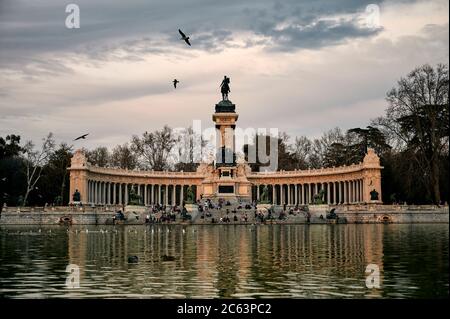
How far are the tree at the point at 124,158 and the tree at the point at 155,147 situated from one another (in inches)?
71.5

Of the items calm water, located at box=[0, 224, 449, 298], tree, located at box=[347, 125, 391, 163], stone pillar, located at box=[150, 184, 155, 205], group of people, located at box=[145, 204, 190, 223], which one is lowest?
calm water, located at box=[0, 224, 449, 298]

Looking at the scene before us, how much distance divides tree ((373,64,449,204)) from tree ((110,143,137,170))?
50.7 metres

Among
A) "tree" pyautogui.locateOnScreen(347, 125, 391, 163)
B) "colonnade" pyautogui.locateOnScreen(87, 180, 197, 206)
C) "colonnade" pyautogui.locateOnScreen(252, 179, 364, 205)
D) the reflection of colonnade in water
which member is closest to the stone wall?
"colonnade" pyautogui.locateOnScreen(252, 179, 364, 205)

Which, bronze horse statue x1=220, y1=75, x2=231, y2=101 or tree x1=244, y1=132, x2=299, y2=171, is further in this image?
tree x1=244, y1=132, x2=299, y2=171

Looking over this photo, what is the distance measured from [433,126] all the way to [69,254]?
45690 millimetres

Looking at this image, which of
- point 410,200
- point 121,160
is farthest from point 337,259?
point 121,160

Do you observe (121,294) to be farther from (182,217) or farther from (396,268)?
(182,217)

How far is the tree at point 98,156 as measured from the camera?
105 meters

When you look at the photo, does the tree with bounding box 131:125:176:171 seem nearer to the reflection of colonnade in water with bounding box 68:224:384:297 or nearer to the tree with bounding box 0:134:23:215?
the tree with bounding box 0:134:23:215

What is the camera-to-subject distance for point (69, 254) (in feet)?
76.8

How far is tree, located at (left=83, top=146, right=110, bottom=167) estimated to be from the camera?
105 m

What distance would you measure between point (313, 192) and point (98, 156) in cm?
3796

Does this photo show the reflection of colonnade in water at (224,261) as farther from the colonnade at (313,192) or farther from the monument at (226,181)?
the colonnade at (313,192)

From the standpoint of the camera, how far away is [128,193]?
9056cm
